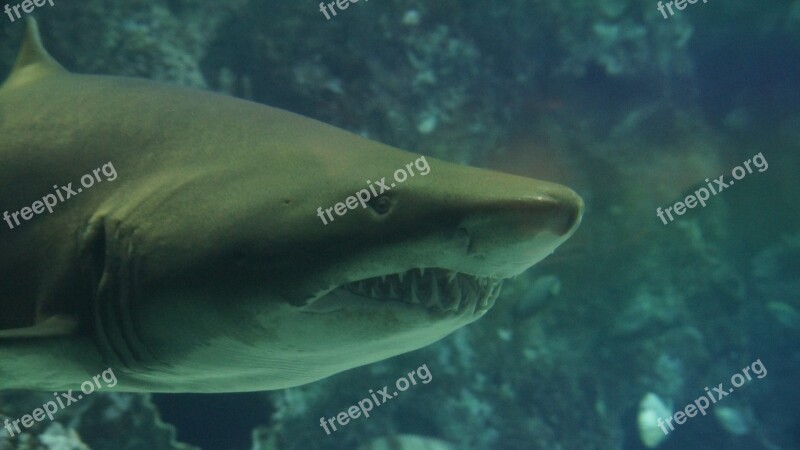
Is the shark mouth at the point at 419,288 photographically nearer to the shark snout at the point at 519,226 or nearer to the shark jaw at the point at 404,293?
the shark jaw at the point at 404,293

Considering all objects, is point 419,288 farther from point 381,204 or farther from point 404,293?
point 381,204

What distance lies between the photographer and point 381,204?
5.52 feet

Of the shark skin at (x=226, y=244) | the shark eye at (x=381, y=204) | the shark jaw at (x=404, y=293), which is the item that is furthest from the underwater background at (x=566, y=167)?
the shark eye at (x=381, y=204)

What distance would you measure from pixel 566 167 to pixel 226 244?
31.2 ft

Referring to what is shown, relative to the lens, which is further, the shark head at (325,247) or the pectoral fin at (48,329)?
the pectoral fin at (48,329)

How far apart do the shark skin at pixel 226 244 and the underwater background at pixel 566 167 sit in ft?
11.0

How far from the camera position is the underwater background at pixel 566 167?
24.6ft

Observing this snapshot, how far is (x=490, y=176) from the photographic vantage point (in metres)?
1.70

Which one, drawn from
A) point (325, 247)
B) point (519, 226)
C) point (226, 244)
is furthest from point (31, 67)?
point (519, 226)

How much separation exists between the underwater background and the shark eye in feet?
13.7

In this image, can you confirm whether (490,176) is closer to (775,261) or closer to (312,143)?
(312,143)

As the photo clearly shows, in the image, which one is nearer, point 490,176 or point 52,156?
point 490,176

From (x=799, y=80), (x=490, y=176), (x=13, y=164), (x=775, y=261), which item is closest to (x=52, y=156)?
(x=13, y=164)

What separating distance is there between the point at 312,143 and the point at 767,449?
15.4 metres
